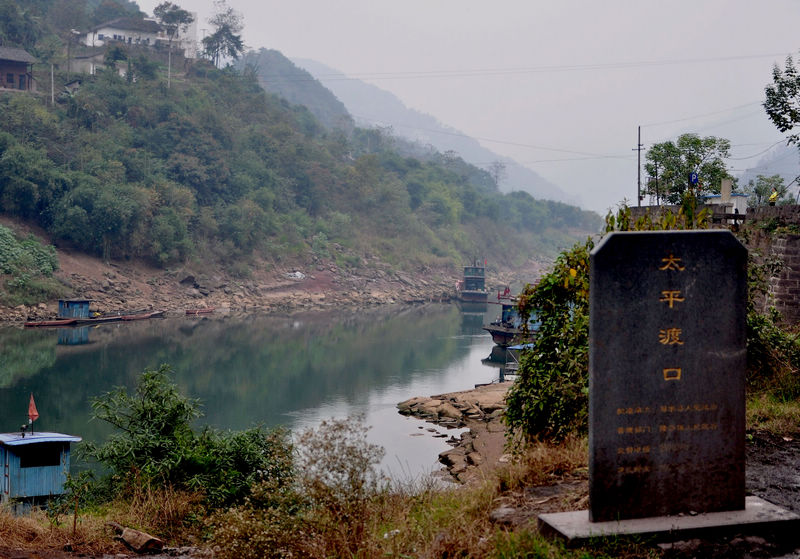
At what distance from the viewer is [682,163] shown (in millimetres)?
19234

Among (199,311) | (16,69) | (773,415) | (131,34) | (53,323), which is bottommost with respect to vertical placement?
(53,323)

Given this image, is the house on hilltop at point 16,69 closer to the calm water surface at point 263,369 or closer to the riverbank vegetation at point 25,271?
the riverbank vegetation at point 25,271

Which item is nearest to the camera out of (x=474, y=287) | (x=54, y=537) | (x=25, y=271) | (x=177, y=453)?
(x=54, y=537)

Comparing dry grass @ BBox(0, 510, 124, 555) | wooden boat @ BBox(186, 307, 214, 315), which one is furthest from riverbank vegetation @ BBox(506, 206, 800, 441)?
wooden boat @ BBox(186, 307, 214, 315)

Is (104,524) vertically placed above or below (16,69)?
below

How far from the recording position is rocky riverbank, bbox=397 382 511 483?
12.6m

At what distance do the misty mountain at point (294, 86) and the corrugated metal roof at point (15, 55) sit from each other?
4692 cm

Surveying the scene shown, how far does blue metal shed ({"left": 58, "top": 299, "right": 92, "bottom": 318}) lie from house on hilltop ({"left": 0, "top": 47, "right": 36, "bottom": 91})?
57.8ft

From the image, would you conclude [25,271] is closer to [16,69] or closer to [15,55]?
[16,69]

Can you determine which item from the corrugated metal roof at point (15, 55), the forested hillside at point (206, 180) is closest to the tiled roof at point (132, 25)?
the forested hillside at point (206, 180)

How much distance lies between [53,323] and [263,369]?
8.62 m

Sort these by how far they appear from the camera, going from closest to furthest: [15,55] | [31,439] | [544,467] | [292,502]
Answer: [544,467] → [292,502] → [31,439] → [15,55]

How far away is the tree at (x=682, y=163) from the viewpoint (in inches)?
726

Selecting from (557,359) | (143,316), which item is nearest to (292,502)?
(557,359)
